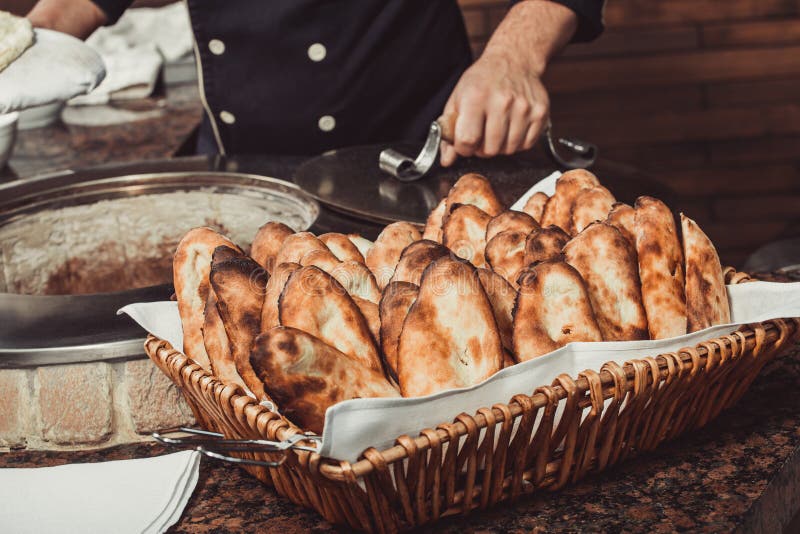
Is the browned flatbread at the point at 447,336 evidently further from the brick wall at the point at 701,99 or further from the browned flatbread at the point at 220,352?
the brick wall at the point at 701,99

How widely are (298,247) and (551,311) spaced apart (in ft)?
1.03

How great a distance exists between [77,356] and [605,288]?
682 millimetres

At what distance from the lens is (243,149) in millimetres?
2188

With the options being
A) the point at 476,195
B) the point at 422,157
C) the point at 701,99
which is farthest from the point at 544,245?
the point at 701,99

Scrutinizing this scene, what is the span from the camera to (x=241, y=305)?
3.06 ft

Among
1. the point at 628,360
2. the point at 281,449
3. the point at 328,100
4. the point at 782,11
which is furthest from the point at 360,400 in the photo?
the point at 782,11

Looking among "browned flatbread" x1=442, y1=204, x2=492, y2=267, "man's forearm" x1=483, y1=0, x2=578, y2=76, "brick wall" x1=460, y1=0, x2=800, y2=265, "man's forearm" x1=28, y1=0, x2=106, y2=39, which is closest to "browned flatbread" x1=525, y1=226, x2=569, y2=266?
"browned flatbread" x1=442, y1=204, x2=492, y2=267

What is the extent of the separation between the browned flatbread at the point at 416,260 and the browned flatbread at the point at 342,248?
0.12 metres

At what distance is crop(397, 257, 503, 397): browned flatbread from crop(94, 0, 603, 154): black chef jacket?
4.33 feet

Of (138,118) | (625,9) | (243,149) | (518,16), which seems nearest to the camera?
(518,16)

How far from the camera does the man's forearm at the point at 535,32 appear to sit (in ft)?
6.35

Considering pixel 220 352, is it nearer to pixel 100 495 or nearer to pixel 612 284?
pixel 100 495

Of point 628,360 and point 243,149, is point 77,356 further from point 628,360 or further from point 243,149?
point 243,149

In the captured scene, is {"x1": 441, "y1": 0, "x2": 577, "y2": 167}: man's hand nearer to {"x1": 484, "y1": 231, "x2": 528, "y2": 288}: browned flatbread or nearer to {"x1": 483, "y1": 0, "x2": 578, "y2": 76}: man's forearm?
{"x1": 483, "y1": 0, "x2": 578, "y2": 76}: man's forearm
